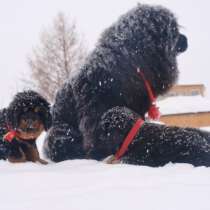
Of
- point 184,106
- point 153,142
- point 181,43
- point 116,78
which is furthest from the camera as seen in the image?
point 184,106

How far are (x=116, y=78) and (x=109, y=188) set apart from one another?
49.6 inches

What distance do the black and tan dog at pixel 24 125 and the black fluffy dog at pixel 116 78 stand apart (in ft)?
0.52

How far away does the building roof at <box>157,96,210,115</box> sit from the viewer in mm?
24281

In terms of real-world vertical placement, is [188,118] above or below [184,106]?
below

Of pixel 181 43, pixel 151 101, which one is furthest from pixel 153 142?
pixel 181 43

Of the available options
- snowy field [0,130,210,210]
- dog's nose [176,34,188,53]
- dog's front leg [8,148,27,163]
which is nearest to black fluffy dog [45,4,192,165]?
dog's nose [176,34,188,53]

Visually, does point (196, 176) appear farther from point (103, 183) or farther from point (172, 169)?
point (103, 183)

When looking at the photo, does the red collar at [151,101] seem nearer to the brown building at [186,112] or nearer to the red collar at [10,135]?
the red collar at [10,135]

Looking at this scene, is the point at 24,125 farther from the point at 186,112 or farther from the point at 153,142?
the point at 186,112

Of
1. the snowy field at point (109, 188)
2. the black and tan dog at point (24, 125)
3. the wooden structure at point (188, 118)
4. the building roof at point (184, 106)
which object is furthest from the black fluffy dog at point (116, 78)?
the wooden structure at point (188, 118)

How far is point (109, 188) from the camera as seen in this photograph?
197cm

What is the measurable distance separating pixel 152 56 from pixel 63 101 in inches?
32.1

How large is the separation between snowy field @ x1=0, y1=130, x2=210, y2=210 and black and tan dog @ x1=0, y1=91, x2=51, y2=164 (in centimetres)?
75

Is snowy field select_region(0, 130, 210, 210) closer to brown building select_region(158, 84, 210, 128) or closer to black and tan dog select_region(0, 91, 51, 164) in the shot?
black and tan dog select_region(0, 91, 51, 164)
